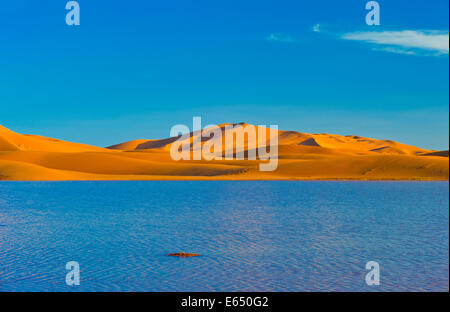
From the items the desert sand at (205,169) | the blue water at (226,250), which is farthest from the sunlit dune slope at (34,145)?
the blue water at (226,250)

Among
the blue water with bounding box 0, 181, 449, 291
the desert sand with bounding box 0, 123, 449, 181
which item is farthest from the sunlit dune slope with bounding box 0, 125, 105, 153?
the blue water with bounding box 0, 181, 449, 291

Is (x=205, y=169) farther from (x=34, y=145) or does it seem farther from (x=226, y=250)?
(x=34, y=145)

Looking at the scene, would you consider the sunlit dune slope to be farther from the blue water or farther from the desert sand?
the blue water

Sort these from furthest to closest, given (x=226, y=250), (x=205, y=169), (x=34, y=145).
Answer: (x=34, y=145)
(x=205, y=169)
(x=226, y=250)

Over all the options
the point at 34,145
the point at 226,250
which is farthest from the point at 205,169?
the point at 34,145

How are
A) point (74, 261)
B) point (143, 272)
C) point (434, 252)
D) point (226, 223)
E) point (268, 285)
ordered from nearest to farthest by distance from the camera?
point (268, 285) < point (143, 272) < point (74, 261) < point (434, 252) < point (226, 223)

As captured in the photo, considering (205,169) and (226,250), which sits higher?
(205,169)

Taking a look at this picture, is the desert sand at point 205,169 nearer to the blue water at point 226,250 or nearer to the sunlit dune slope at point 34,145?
the sunlit dune slope at point 34,145

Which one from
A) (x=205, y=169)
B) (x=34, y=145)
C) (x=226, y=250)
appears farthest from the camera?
(x=34, y=145)

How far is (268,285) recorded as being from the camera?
11.6 metres

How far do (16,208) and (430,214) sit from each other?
25.3 meters

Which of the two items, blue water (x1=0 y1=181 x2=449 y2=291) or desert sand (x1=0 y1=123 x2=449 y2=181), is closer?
blue water (x1=0 y1=181 x2=449 y2=291)
